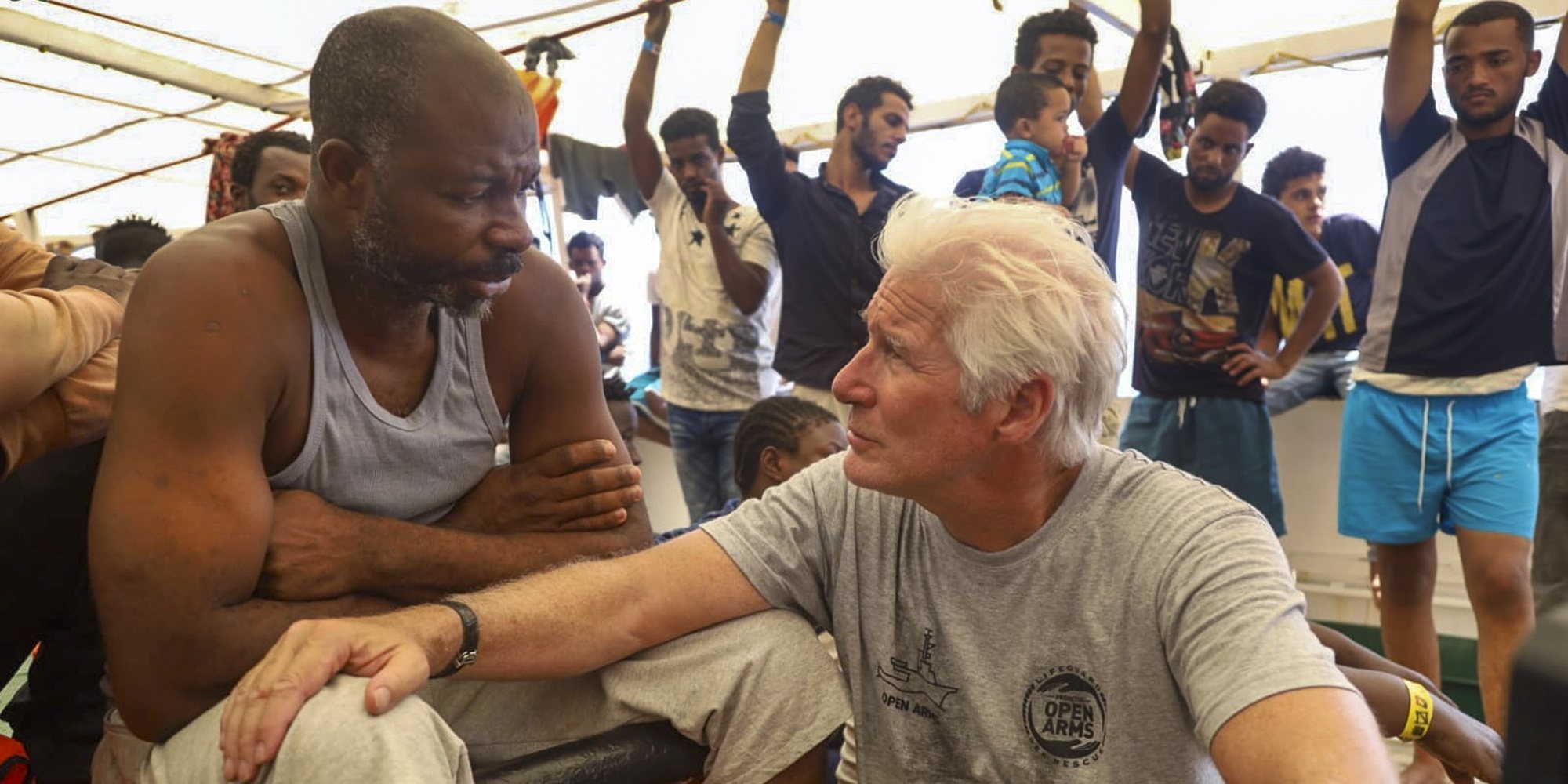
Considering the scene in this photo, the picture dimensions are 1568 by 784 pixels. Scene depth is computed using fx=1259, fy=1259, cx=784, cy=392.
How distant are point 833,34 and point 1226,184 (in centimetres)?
243

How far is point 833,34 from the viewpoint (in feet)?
18.9

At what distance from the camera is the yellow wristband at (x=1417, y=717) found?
81.0 inches

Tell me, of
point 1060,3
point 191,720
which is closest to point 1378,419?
point 1060,3

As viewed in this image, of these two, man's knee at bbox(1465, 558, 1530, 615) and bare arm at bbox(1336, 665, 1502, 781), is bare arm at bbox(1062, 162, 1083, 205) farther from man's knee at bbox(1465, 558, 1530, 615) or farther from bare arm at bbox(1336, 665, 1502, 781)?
bare arm at bbox(1336, 665, 1502, 781)

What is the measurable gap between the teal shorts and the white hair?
7.02 feet

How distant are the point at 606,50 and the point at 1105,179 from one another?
3.40 metres

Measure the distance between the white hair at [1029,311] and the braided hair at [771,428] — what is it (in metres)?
1.58

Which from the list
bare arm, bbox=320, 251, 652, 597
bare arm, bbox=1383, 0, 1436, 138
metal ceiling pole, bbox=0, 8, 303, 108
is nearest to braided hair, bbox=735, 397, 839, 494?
bare arm, bbox=320, 251, 652, 597

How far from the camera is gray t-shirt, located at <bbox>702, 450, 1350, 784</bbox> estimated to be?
4.66 feet

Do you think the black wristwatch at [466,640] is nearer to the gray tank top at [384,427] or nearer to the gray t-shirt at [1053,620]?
the gray tank top at [384,427]

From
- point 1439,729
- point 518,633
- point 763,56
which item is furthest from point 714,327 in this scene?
point 518,633

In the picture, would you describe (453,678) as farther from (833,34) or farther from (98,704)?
(833,34)

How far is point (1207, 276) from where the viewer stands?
381 cm

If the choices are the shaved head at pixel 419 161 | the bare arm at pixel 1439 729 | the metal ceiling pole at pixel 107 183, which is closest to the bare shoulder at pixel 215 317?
the shaved head at pixel 419 161
